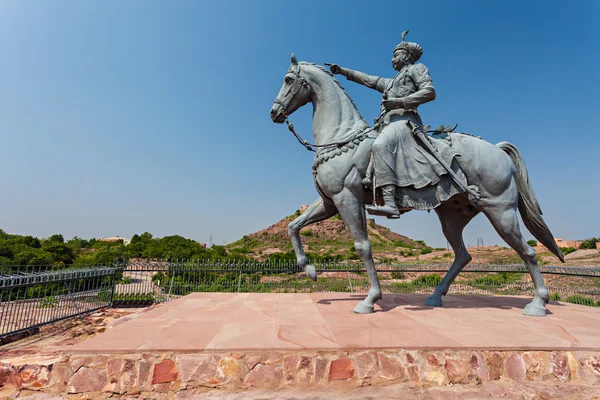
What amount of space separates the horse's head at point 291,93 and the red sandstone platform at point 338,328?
3210 millimetres

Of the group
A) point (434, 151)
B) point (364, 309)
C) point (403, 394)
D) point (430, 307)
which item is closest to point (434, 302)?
point (430, 307)

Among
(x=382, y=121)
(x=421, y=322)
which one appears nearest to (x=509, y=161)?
(x=382, y=121)

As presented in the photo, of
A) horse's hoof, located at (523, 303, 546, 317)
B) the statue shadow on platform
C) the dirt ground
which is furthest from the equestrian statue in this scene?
the dirt ground

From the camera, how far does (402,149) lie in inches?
190

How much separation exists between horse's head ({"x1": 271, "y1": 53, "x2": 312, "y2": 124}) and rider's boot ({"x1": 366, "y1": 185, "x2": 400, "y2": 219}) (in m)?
2.07

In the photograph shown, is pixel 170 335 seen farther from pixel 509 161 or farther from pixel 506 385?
pixel 509 161

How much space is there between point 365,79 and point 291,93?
56.6 inches

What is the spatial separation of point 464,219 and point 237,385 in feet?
15.5

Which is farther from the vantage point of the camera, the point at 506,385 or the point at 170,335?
the point at 170,335

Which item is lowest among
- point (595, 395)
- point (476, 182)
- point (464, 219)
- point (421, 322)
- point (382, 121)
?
point (595, 395)

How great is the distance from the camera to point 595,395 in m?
2.64

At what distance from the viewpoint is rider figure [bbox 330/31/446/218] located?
465cm

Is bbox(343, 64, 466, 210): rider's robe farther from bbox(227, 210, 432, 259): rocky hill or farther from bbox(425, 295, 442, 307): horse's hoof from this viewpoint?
bbox(227, 210, 432, 259): rocky hill

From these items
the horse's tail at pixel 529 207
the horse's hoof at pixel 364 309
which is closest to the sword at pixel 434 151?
the horse's tail at pixel 529 207
